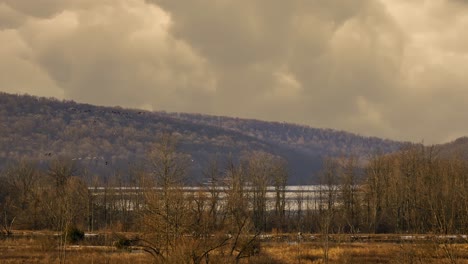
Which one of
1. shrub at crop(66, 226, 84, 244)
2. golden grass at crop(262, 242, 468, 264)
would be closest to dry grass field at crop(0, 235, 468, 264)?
golden grass at crop(262, 242, 468, 264)

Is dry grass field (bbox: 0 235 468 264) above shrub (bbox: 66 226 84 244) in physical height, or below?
below

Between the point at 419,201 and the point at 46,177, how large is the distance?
65.8m

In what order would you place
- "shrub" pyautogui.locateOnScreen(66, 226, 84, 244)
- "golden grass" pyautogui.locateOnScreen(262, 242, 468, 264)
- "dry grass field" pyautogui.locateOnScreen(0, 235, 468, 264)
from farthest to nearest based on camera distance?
"shrub" pyautogui.locateOnScreen(66, 226, 84, 244), "golden grass" pyautogui.locateOnScreen(262, 242, 468, 264), "dry grass field" pyautogui.locateOnScreen(0, 235, 468, 264)

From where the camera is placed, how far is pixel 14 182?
111 m

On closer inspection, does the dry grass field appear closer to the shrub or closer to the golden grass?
the golden grass

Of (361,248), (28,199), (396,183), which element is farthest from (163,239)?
(396,183)

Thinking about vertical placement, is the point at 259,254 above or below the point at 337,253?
above

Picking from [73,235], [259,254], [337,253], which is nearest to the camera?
[259,254]

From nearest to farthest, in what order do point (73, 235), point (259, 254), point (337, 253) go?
1. point (259, 254)
2. point (337, 253)
3. point (73, 235)

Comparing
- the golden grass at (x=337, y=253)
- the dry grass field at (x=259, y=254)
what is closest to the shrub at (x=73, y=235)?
the dry grass field at (x=259, y=254)

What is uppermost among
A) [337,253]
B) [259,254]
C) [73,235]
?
[73,235]

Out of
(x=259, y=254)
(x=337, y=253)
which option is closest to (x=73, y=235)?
(x=259, y=254)

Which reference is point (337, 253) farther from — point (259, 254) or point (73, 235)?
point (73, 235)

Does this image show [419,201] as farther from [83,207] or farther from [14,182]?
[14,182]
